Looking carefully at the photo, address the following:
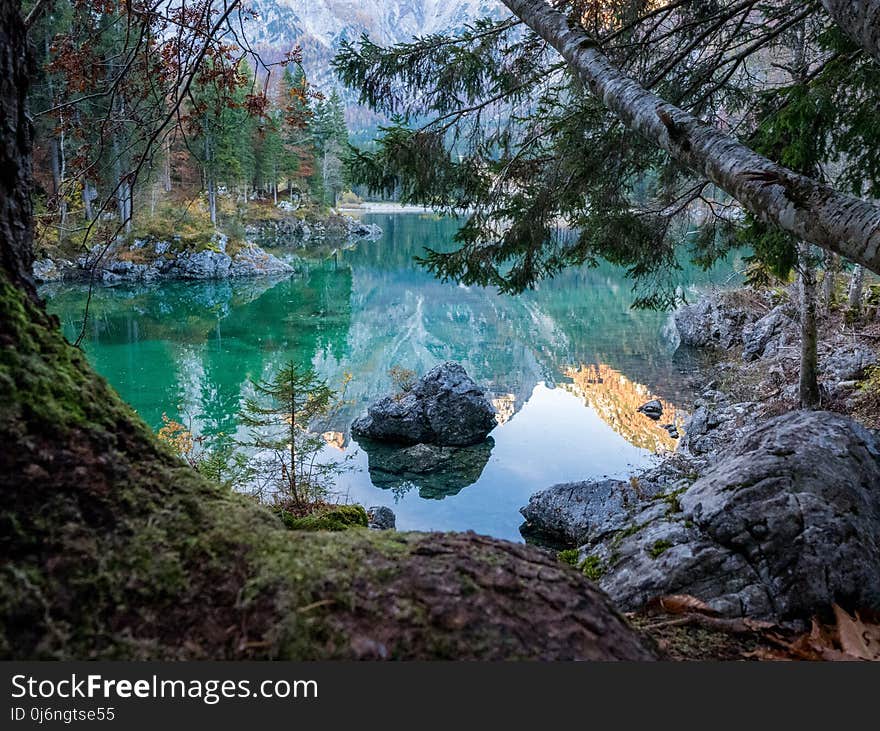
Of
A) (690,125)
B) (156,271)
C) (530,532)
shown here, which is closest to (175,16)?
(690,125)

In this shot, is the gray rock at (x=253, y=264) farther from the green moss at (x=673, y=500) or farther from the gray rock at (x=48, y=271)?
the green moss at (x=673, y=500)

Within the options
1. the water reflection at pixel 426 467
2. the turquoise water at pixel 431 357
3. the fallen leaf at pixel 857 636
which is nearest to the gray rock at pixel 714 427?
the turquoise water at pixel 431 357

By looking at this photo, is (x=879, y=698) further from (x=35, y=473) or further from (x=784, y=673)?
(x=35, y=473)

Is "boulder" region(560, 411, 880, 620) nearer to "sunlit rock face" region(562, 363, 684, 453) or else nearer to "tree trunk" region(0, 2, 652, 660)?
"tree trunk" region(0, 2, 652, 660)

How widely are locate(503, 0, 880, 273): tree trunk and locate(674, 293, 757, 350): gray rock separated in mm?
15416

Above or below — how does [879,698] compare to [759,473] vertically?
below

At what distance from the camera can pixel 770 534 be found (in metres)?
2.59

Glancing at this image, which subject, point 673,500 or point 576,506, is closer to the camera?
point 673,500

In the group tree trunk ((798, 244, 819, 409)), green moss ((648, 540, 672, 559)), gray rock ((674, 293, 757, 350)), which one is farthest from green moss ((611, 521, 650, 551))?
gray rock ((674, 293, 757, 350))

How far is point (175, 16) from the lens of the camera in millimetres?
3117

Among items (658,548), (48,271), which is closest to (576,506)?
(658,548)

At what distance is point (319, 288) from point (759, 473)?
28.2m

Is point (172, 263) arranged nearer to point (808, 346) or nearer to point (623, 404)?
point (623, 404)

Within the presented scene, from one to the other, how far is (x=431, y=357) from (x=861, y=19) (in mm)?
17382
